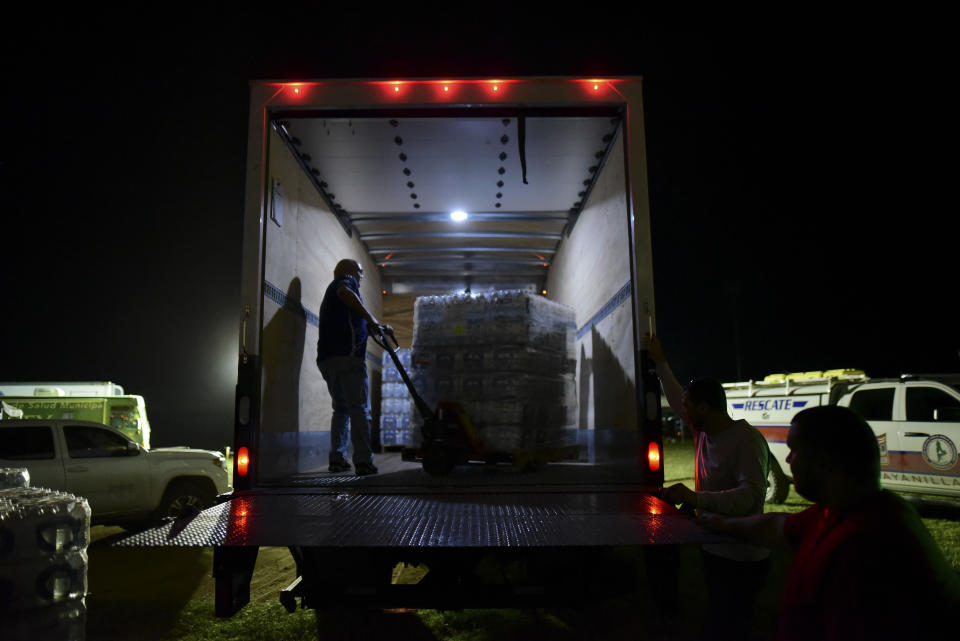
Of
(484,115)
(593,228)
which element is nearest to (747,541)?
(484,115)

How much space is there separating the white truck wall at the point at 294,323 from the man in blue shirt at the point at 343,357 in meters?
0.24

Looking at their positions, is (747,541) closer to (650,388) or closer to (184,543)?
(650,388)

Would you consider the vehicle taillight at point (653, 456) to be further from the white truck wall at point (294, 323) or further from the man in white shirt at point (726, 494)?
the white truck wall at point (294, 323)

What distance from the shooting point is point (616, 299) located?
443 cm

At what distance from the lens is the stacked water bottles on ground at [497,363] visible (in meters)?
5.34

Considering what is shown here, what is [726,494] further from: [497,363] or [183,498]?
[183,498]

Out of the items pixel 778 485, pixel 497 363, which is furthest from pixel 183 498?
pixel 778 485

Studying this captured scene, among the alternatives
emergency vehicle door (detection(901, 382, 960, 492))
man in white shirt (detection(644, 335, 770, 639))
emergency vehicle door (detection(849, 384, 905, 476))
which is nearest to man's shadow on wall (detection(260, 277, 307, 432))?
man in white shirt (detection(644, 335, 770, 639))

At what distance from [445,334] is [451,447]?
1409 mm

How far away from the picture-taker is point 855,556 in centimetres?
142

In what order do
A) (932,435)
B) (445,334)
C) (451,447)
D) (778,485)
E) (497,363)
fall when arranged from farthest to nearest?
(778,485) < (932,435) < (445,334) < (497,363) < (451,447)

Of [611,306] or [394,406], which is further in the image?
[394,406]

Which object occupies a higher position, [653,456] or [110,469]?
[653,456]

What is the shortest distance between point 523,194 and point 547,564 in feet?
14.3
